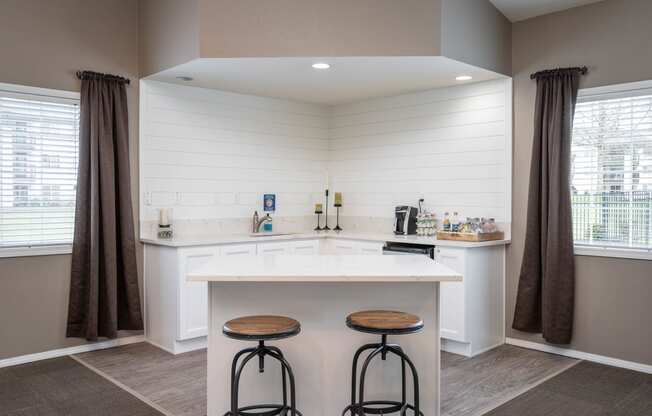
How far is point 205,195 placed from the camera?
548cm

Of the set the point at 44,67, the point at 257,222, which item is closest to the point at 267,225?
the point at 257,222

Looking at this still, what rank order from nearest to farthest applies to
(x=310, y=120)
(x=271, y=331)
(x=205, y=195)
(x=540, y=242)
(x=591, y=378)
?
(x=271, y=331) → (x=591, y=378) → (x=540, y=242) → (x=205, y=195) → (x=310, y=120)

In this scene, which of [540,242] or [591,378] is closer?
[591,378]

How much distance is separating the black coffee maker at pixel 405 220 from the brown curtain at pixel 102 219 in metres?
2.62

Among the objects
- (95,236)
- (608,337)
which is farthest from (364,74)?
(608,337)

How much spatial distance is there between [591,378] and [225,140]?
13.0 ft

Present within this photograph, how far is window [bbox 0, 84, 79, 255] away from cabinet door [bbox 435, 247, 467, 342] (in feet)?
10.7

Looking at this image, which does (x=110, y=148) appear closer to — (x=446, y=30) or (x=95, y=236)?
(x=95, y=236)

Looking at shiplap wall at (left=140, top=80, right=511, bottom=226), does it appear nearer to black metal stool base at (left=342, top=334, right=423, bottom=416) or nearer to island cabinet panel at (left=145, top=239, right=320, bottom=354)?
island cabinet panel at (left=145, top=239, right=320, bottom=354)

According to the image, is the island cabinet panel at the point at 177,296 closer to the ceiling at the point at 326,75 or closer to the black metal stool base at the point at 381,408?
the ceiling at the point at 326,75

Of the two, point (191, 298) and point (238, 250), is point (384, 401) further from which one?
point (238, 250)

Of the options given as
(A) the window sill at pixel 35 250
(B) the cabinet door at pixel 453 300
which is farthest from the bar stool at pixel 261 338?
(A) the window sill at pixel 35 250

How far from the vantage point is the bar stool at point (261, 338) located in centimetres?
263

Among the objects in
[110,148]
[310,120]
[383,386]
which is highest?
[310,120]
